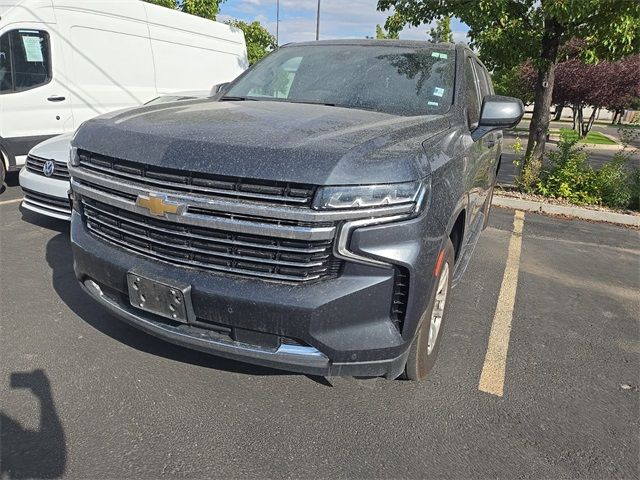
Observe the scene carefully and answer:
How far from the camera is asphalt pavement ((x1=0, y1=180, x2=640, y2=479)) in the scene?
2146mm

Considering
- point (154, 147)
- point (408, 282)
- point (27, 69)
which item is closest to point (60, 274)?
point (154, 147)

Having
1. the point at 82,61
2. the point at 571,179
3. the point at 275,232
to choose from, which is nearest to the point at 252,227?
the point at 275,232

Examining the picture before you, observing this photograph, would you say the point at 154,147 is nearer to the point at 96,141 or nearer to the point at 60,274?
the point at 96,141

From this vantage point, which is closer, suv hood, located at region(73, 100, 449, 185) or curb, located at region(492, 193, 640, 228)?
suv hood, located at region(73, 100, 449, 185)

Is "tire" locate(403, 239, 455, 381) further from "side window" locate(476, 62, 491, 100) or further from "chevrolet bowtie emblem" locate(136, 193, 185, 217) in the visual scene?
"side window" locate(476, 62, 491, 100)

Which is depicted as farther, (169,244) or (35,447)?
(169,244)

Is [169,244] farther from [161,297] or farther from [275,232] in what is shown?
[275,232]

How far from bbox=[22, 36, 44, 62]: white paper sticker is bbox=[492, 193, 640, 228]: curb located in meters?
7.04

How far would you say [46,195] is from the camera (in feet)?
15.7

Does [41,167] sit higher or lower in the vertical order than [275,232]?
lower

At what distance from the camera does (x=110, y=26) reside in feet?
25.6

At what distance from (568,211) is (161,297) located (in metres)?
6.72

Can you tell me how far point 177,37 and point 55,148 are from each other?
4947 mm

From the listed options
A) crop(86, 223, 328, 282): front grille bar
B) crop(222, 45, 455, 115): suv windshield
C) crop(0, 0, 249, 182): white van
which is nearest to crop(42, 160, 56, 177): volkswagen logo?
crop(0, 0, 249, 182): white van
